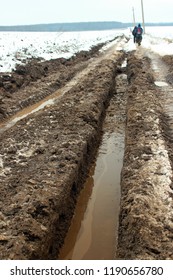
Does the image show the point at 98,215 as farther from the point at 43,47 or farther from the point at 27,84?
the point at 43,47

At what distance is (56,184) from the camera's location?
6.79m

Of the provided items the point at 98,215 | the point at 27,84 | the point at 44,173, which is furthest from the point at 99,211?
the point at 27,84

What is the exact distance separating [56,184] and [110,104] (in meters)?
7.80

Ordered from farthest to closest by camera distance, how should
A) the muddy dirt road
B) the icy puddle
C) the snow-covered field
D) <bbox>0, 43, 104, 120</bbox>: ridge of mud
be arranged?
the snow-covered field
<bbox>0, 43, 104, 120</bbox>: ridge of mud
the icy puddle
the muddy dirt road

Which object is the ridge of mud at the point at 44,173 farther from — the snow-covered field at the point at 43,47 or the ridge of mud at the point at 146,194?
the snow-covered field at the point at 43,47

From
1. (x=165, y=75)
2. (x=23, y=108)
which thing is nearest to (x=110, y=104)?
(x=23, y=108)

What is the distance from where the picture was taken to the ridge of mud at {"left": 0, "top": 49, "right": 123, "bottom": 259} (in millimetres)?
5395

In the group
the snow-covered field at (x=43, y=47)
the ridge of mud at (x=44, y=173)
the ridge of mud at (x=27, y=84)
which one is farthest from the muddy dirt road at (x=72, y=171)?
the snow-covered field at (x=43, y=47)

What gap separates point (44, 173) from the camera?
284 inches

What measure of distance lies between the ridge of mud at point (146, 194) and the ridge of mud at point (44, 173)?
100cm

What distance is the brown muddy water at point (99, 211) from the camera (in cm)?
584

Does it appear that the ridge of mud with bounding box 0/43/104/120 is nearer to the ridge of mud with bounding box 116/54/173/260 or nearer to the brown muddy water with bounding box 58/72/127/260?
the brown muddy water with bounding box 58/72/127/260

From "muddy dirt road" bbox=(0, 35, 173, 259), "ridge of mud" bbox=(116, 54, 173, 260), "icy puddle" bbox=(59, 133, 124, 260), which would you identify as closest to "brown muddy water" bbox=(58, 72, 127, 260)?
"icy puddle" bbox=(59, 133, 124, 260)
